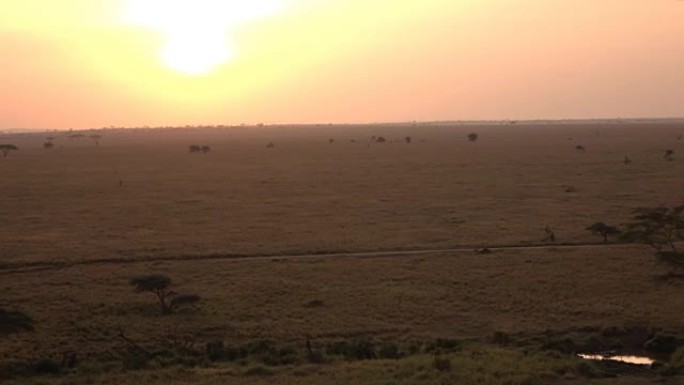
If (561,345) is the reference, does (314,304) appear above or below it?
below

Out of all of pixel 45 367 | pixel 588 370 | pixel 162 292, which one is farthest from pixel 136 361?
pixel 588 370

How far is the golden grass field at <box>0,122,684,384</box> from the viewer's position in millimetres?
21656

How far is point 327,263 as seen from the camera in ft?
100

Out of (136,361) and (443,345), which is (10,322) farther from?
(443,345)

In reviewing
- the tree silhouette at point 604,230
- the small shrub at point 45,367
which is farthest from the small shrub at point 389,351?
the tree silhouette at point 604,230

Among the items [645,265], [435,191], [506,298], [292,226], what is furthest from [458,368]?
[435,191]

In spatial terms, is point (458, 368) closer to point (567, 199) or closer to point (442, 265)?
point (442, 265)

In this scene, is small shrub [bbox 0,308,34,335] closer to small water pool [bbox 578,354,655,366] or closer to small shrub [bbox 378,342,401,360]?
small shrub [bbox 378,342,401,360]

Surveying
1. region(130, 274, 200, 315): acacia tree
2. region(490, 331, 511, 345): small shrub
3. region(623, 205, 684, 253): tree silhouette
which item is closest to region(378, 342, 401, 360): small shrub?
region(490, 331, 511, 345): small shrub

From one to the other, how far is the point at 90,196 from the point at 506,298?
43.0 meters

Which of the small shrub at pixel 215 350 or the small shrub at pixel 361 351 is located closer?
the small shrub at pixel 361 351

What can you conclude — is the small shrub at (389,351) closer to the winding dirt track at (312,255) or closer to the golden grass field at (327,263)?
the golden grass field at (327,263)

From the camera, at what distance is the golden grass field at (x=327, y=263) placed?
21.7 metres

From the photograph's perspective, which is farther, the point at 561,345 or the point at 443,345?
the point at 443,345
